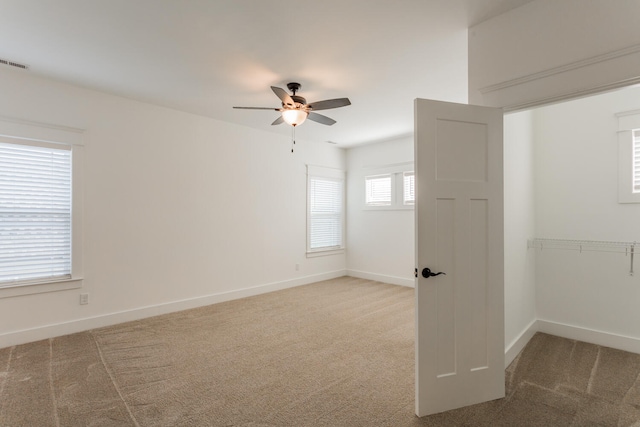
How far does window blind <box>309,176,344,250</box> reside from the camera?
6336 mm

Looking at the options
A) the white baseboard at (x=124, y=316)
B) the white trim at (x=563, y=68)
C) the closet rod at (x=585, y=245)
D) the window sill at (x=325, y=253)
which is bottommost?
the white baseboard at (x=124, y=316)

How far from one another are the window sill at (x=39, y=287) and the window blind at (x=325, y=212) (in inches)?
148

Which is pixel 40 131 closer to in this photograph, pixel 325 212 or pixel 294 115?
pixel 294 115

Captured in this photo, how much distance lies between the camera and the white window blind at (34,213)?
10.7ft

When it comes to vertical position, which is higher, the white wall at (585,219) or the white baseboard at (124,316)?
the white wall at (585,219)

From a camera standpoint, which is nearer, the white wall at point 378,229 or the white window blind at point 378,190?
the white wall at point 378,229

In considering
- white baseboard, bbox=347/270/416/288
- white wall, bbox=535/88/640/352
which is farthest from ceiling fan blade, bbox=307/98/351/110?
white baseboard, bbox=347/270/416/288

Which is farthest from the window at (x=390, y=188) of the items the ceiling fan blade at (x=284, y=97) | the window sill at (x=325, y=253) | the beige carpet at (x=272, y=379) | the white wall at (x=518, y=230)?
the ceiling fan blade at (x=284, y=97)

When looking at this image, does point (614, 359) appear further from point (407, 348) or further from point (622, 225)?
point (407, 348)

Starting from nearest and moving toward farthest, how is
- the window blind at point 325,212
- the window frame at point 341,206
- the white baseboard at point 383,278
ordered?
the white baseboard at point 383,278 < the window frame at point 341,206 < the window blind at point 325,212

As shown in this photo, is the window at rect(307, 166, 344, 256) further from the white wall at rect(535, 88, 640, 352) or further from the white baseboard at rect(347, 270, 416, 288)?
the white wall at rect(535, 88, 640, 352)

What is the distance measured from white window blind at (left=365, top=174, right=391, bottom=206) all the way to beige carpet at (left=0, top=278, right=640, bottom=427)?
2948 mm

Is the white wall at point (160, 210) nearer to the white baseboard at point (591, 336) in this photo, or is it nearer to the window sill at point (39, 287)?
the window sill at point (39, 287)

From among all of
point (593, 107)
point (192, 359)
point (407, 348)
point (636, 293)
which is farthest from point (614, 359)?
Result: point (192, 359)
